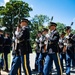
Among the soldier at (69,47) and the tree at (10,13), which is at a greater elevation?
the tree at (10,13)

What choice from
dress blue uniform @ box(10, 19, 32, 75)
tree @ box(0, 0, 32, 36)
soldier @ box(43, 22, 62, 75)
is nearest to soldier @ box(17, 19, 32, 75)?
dress blue uniform @ box(10, 19, 32, 75)

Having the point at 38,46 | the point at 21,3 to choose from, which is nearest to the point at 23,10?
the point at 21,3

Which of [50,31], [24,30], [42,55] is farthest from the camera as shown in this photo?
[42,55]

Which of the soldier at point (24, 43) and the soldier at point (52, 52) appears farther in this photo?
the soldier at point (52, 52)

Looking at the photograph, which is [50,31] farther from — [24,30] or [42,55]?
[42,55]

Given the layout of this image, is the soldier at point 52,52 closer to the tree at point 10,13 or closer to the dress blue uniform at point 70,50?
the dress blue uniform at point 70,50

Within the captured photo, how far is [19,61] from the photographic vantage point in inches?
369

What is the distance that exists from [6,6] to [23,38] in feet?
210

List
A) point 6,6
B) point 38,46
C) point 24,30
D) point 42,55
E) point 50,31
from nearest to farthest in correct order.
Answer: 1. point 24,30
2. point 50,31
3. point 42,55
4. point 38,46
5. point 6,6

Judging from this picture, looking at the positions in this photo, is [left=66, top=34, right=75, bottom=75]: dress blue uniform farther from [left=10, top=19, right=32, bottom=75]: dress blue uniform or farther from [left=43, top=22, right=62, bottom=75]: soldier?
[left=10, top=19, right=32, bottom=75]: dress blue uniform

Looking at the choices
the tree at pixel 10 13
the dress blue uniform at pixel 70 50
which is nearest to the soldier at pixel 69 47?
the dress blue uniform at pixel 70 50

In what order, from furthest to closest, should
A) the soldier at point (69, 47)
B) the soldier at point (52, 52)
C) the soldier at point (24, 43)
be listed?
1. the soldier at point (69, 47)
2. the soldier at point (52, 52)
3. the soldier at point (24, 43)

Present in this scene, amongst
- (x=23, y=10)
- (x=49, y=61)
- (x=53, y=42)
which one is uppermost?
(x=23, y=10)

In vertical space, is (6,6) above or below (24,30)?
above
